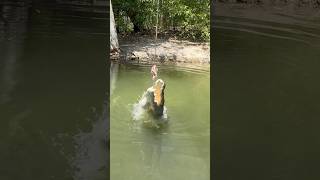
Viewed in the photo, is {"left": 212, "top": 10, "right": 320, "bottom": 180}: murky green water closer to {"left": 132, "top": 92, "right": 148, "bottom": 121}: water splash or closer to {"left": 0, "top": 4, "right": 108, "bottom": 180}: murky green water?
{"left": 132, "top": 92, "right": 148, "bottom": 121}: water splash

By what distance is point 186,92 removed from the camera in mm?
7465

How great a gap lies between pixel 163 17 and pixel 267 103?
19.1ft

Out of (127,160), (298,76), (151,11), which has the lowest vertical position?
(127,160)

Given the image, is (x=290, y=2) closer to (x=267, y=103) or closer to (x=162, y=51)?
(x=162, y=51)

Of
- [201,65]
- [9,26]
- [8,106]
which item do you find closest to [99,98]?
[8,106]

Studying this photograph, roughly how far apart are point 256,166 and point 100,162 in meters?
1.31

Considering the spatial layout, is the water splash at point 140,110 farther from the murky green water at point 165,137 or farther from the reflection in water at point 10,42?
the reflection in water at point 10,42

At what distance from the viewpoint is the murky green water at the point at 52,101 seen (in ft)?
14.3

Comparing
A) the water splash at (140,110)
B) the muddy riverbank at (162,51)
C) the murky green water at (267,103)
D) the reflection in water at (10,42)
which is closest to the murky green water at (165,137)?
the water splash at (140,110)

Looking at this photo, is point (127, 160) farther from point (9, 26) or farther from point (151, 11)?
point (151, 11)

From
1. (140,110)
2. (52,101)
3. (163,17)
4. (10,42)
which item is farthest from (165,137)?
(163,17)

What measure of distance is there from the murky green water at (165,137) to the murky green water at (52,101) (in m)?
0.20

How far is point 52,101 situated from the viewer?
5.98 metres

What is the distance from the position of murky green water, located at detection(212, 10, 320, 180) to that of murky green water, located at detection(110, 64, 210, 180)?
7.8 inches
